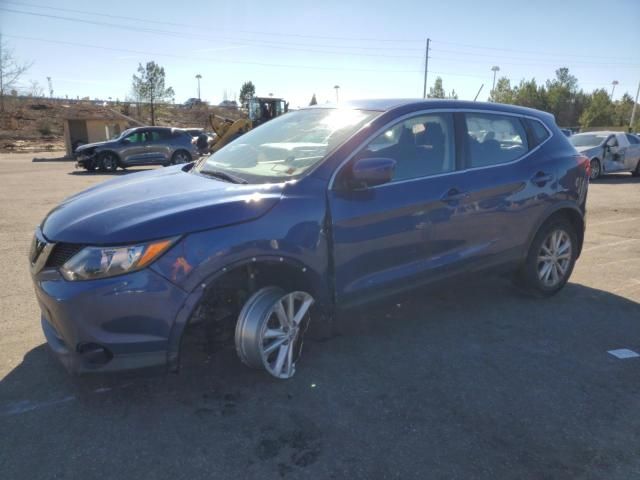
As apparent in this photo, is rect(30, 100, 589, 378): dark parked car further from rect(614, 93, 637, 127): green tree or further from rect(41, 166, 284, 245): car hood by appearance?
rect(614, 93, 637, 127): green tree

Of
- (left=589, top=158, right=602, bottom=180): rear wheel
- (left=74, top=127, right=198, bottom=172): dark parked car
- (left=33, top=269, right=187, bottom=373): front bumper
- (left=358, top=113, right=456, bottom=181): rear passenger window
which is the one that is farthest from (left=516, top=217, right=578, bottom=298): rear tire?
(left=74, top=127, right=198, bottom=172): dark parked car

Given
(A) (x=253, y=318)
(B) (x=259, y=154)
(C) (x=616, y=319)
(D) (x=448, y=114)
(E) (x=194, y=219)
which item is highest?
(D) (x=448, y=114)

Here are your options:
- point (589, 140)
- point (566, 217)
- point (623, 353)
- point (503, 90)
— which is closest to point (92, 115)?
point (589, 140)

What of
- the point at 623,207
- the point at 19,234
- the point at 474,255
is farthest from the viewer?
the point at 623,207

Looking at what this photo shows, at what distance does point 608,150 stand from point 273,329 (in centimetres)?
1586

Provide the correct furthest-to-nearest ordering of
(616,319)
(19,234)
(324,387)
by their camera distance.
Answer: (19,234) < (616,319) < (324,387)

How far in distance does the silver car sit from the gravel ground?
12.9 metres

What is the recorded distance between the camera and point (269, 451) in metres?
2.47

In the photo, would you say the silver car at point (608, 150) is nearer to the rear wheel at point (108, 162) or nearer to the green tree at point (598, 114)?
the rear wheel at point (108, 162)

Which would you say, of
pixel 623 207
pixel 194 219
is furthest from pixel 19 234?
pixel 623 207

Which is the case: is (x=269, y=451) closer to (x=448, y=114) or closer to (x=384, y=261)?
(x=384, y=261)

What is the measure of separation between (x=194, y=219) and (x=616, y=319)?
3.64m

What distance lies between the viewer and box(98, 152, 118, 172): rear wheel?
59.5ft

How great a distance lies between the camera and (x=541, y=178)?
4.39 metres
